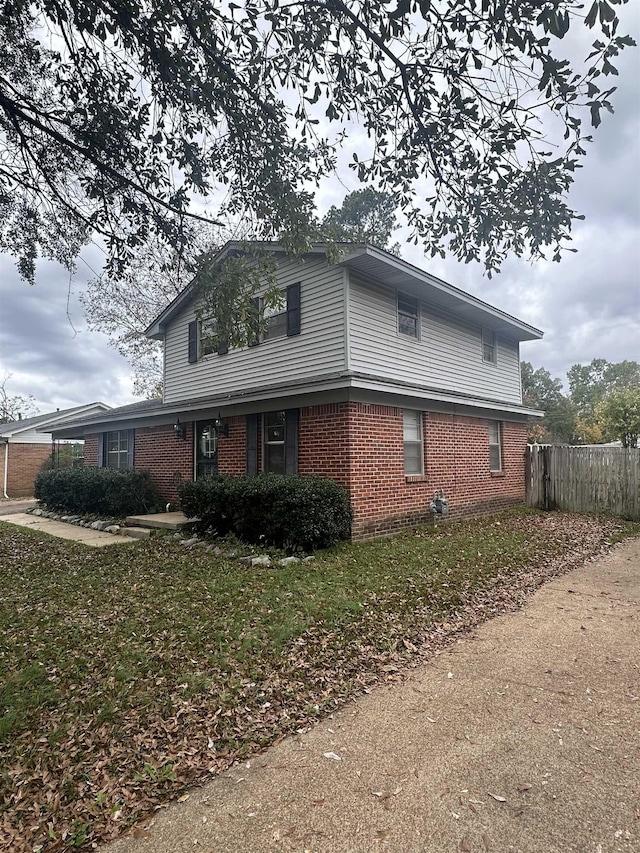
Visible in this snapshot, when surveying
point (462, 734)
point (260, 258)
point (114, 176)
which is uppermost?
point (114, 176)

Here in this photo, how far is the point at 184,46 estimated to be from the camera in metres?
4.88

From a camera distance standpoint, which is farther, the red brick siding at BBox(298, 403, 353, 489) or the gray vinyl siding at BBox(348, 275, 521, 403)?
the gray vinyl siding at BBox(348, 275, 521, 403)

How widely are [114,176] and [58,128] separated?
45.1 inches

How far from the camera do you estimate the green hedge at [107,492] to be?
11.8m

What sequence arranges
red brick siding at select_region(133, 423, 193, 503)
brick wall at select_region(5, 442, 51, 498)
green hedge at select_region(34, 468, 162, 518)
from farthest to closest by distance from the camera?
brick wall at select_region(5, 442, 51, 498), red brick siding at select_region(133, 423, 193, 503), green hedge at select_region(34, 468, 162, 518)

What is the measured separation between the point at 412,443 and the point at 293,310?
378 centimetres

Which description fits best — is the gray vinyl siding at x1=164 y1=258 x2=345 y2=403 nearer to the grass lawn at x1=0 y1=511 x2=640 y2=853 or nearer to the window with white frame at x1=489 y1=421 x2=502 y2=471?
the grass lawn at x1=0 y1=511 x2=640 y2=853

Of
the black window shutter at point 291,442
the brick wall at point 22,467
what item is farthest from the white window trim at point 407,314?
the brick wall at point 22,467

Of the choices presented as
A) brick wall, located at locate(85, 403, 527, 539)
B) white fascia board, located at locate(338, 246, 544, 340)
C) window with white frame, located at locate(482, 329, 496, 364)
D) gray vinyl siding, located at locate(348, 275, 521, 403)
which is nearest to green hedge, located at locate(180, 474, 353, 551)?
brick wall, located at locate(85, 403, 527, 539)

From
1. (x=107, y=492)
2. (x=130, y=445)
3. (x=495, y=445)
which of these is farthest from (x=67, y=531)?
(x=495, y=445)

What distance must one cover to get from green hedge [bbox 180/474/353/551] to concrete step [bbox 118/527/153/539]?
154cm

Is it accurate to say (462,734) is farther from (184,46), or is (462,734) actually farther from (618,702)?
(184,46)

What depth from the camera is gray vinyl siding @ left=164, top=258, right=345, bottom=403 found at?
9.35 metres

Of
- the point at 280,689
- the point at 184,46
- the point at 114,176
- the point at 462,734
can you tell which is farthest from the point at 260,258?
the point at 462,734
